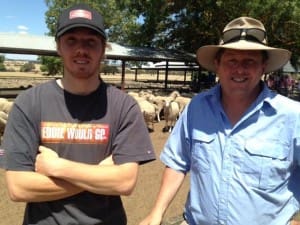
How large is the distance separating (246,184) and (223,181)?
4.9 inches

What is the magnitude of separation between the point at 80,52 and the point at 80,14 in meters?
0.20

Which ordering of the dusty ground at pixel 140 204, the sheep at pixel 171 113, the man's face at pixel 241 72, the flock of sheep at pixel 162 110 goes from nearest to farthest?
1. the man's face at pixel 241 72
2. the dusty ground at pixel 140 204
3. the flock of sheep at pixel 162 110
4. the sheep at pixel 171 113

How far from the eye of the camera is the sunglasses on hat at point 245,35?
273 cm

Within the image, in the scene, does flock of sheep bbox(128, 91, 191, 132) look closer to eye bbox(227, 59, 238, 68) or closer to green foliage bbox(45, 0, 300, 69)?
green foliage bbox(45, 0, 300, 69)

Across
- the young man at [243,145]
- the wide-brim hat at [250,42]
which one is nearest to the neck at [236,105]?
the young man at [243,145]

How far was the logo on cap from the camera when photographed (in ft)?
8.17

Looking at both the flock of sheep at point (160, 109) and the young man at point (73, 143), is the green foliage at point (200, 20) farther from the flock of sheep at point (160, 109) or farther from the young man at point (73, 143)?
the young man at point (73, 143)

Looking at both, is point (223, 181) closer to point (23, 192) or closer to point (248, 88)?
point (248, 88)

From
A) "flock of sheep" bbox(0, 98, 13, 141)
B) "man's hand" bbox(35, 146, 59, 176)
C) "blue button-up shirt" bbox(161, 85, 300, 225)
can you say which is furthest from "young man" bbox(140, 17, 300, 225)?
"flock of sheep" bbox(0, 98, 13, 141)

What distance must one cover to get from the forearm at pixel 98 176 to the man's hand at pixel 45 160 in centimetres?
2

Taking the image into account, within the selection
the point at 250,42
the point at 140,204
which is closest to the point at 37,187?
the point at 250,42

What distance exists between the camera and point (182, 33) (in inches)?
1144

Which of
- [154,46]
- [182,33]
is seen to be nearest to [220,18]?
[182,33]

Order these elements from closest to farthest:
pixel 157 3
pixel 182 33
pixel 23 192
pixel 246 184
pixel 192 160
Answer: pixel 23 192, pixel 246 184, pixel 192 160, pixel 157 3, pixel 182 33
